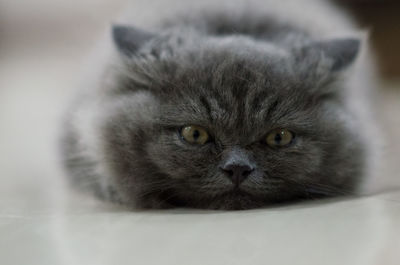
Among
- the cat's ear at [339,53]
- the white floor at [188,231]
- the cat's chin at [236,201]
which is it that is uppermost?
the cat's ear at [339,53]

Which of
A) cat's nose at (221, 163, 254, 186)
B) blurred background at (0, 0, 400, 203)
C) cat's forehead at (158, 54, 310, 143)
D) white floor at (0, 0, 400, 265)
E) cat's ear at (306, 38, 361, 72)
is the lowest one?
white floor at (0, 0, 400, 265)

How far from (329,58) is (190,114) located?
2.03 ft

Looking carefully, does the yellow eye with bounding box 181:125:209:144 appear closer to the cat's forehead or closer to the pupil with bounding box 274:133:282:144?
the cat's forehead

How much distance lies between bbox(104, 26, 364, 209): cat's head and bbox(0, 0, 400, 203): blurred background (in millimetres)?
454

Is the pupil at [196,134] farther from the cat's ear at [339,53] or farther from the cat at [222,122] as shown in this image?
the cat's ear at [339,53]

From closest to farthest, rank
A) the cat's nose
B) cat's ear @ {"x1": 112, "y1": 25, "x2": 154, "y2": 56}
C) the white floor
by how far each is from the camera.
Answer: the white floor → the cat's nose → cat's ear @ {"x1": 112, "y1": 25, "x2": 154, "y2": 56}

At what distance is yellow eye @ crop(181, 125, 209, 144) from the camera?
1.81 metres

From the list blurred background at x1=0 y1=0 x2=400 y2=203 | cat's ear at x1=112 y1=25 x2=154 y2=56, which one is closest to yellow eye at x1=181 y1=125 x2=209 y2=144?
cat's ear at x1=112 y1=25 x2=154 y2=56

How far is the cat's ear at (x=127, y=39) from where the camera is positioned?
2.04 m

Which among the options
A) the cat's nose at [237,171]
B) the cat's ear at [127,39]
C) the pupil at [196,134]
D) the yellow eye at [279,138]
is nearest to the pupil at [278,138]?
the yellow eye at [279,138]

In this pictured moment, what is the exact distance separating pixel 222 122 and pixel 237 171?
173 millimetres

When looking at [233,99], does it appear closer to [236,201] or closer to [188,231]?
[236,201]

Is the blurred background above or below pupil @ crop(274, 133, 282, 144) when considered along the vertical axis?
above

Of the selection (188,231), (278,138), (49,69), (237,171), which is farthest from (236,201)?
(49,69)
